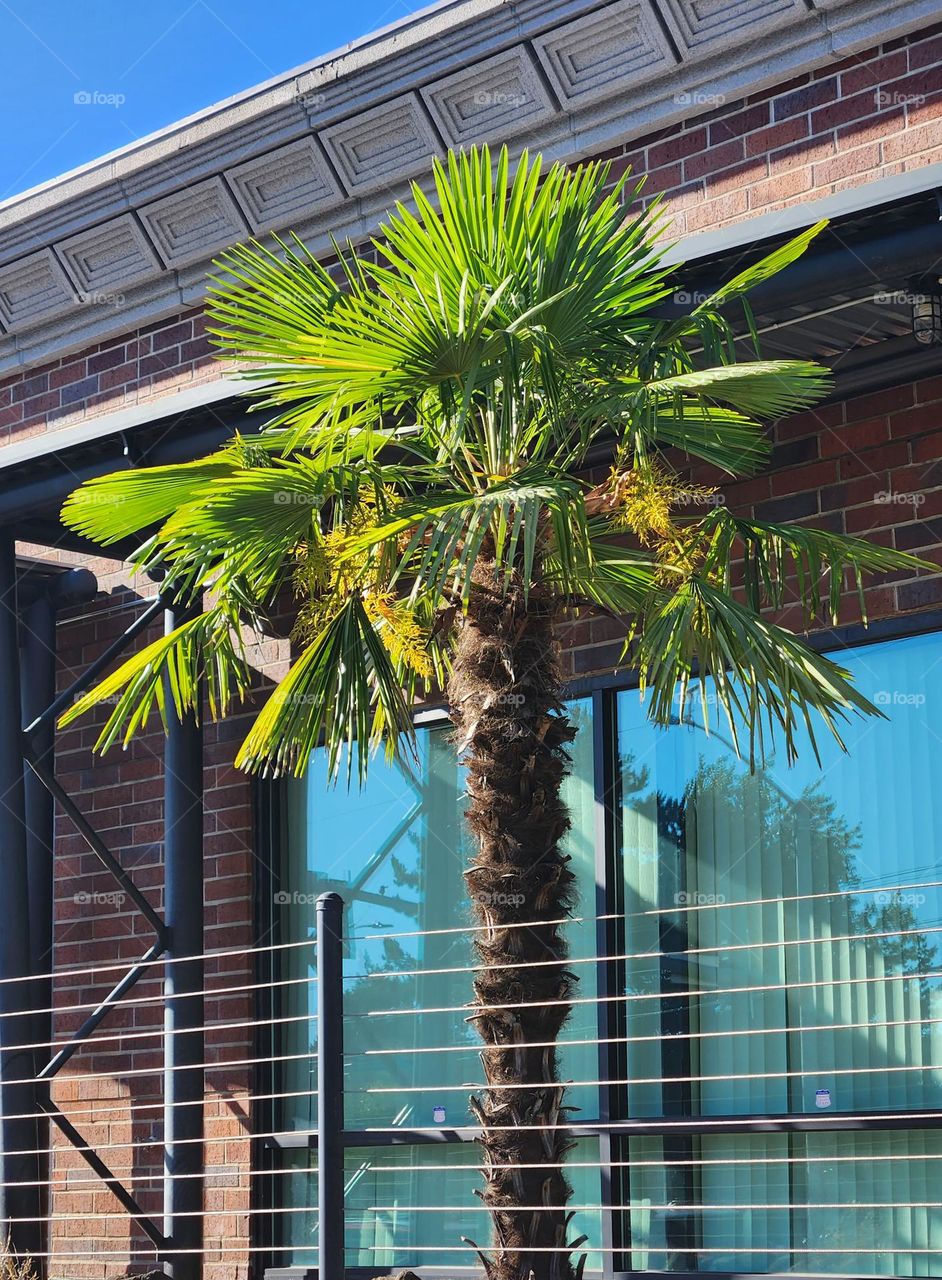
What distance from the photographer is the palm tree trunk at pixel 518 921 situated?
15.9ft

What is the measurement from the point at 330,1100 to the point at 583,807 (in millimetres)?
2865

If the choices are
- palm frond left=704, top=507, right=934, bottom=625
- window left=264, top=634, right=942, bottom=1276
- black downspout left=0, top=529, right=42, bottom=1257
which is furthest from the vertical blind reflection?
black downspout left=0, top=529, right=42, bottom=1257

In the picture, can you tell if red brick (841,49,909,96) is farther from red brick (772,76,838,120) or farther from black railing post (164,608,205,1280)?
black railing post (164,608,205,1280)

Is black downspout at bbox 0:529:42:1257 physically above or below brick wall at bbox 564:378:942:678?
below

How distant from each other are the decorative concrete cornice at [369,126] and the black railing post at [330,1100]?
422 cm

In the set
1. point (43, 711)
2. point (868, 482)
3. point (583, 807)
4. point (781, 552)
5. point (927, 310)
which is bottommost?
point (583, 807)

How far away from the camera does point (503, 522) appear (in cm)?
469

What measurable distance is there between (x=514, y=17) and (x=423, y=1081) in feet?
16.1

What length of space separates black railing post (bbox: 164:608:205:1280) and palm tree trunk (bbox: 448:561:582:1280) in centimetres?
321

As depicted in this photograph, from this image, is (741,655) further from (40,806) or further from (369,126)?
(40,806)

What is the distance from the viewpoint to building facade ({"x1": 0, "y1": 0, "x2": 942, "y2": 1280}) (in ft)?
21.2

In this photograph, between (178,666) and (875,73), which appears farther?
(875,73)

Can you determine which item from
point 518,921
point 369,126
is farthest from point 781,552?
point 369,126

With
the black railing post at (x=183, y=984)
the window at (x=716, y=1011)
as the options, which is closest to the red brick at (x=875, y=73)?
the window at (x=716, y=1011)
